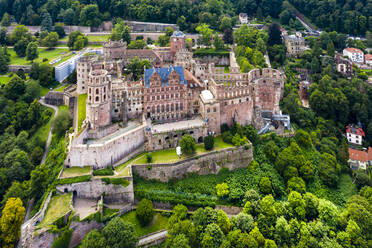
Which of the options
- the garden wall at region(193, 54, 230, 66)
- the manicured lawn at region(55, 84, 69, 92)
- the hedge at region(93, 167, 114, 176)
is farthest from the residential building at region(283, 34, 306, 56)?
the hedge at region(93, 167, 114, 176)

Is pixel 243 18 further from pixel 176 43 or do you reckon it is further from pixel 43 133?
pixel 43 133

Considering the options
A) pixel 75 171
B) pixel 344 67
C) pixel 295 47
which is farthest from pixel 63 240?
pixel 344 67

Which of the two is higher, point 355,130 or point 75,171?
point 75,171

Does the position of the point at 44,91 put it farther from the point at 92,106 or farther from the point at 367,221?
the point at 367,221

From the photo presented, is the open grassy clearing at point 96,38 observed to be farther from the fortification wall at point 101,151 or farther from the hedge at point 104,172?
the hedge at point 104,172

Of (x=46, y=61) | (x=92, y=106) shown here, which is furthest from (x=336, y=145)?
(x=46, y=61)

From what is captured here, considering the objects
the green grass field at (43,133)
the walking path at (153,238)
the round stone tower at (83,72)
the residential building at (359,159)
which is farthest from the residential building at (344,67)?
the green grass field at (43,133)
